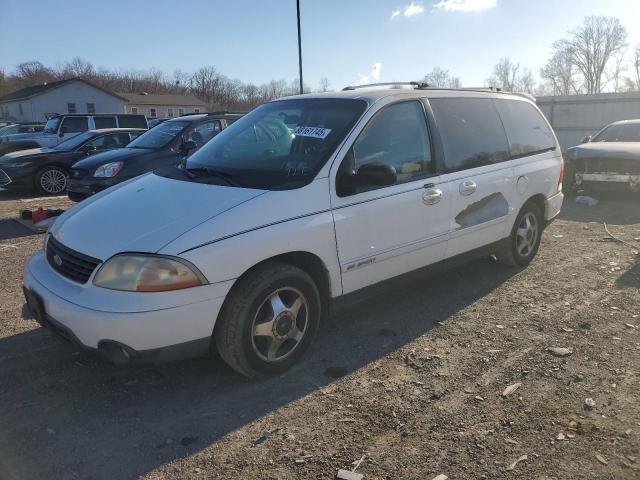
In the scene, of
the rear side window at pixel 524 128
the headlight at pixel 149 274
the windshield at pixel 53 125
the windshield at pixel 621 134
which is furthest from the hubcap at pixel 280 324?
the windshield at pixel 53 125

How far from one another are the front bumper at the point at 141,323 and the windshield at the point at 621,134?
10.2m

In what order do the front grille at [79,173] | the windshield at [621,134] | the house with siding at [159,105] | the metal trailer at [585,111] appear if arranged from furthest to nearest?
the house with siding at [159,105]
the metal trailer at [585,111]
the windshield at [621,134]
the front grille at [79,173]

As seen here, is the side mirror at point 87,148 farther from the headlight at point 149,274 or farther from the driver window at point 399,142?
the headlight at point 149,274

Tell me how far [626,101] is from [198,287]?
65.7 feet

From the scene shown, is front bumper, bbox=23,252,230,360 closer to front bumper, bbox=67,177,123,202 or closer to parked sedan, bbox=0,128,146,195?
front bumper, bbox=67,177,123,202

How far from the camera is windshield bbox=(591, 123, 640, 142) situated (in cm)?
1030

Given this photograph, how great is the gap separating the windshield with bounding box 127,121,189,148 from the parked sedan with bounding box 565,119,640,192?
7.42m

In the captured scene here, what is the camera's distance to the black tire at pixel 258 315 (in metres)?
3.05

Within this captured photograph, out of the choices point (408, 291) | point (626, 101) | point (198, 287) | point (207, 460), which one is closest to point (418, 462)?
point (207, 460)

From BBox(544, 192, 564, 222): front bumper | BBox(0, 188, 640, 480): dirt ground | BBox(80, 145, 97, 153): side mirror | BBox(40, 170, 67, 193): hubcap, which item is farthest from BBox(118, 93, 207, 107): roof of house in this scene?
BBox(0, 188, 640, 480): dirt ground

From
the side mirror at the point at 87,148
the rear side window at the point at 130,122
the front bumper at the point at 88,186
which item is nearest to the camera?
the front bumper at the point at 88,186

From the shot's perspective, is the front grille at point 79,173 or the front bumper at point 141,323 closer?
the front bumper at point 141,323

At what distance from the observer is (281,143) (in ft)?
12.7

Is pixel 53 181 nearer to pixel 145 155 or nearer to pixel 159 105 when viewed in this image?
pixel 145 155
